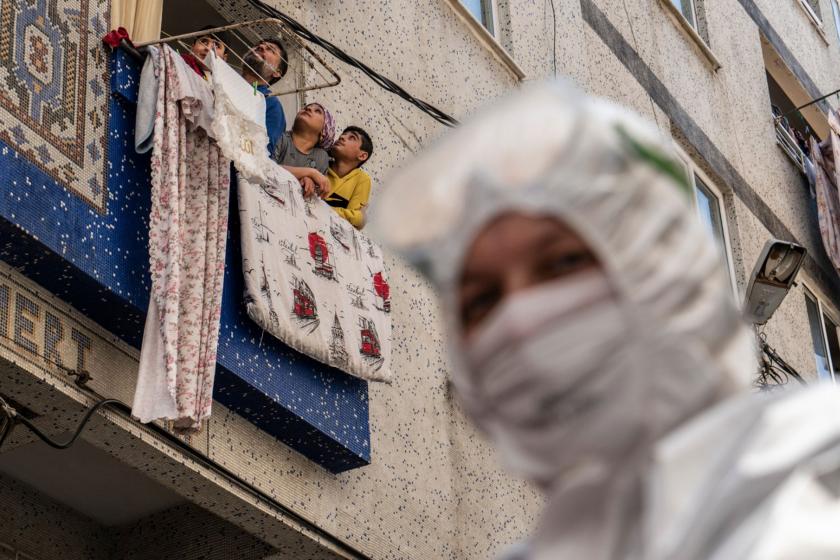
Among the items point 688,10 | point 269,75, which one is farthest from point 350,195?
point 688,10

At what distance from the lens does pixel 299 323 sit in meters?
7.37

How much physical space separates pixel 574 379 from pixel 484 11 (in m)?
9.65

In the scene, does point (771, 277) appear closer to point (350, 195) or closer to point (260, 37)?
point (350, 195)

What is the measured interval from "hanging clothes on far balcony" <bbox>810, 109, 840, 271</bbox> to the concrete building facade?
15.1 feet

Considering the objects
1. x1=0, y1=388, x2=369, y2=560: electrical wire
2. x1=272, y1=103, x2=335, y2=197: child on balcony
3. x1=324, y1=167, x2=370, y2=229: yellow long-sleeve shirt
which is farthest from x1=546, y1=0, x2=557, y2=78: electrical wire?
x1=0, y1=388, x2=369, y2=560: electrical wire

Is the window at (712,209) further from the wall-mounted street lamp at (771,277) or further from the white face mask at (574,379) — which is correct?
the white face mask at (574,379)

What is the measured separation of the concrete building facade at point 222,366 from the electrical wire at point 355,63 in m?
0.10

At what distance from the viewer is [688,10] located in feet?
50.0

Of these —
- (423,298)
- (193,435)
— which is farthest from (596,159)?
(423,298)

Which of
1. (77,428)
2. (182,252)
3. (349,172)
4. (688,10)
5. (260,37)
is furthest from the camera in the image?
(688,10)

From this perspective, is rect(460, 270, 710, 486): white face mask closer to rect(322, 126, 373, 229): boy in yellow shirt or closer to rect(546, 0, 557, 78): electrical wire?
rect(322, 126, 373, 229): boy in yellow shirt

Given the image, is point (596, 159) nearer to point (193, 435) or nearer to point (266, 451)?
point (193, 435)

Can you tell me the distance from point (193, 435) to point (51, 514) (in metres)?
1.23

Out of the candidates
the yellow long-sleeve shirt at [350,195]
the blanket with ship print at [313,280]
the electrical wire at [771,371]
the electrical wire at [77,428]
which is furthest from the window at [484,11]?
the electrical wire at [77,428]
